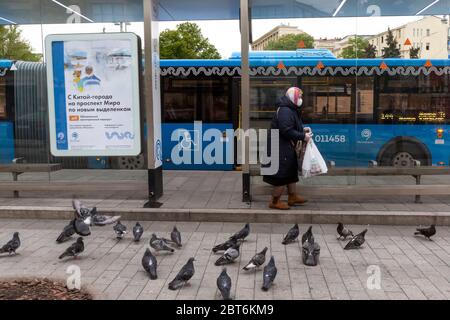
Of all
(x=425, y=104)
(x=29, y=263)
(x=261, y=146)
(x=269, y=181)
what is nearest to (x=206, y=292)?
(x=29, y=263)

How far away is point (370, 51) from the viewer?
29.6 feet

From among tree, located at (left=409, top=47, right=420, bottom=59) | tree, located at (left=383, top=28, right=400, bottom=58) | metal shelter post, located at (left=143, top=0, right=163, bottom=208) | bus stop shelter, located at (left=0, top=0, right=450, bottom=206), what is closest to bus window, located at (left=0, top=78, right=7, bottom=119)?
bus stop shelter, located at (left=0, top=0, right=450, bottom=206)

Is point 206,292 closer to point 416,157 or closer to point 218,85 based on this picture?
point 416,157

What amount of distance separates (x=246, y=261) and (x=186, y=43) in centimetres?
1084

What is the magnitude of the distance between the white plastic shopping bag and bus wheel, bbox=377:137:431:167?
2507mm

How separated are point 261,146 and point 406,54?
12.9 ft

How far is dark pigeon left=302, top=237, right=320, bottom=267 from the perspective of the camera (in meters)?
5.03

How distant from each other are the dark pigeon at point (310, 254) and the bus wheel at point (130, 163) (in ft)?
11.7

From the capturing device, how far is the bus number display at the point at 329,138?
9.10 m

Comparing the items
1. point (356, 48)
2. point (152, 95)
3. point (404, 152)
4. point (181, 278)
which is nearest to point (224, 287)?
point (181, 278)

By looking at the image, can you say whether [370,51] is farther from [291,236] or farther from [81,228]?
[81,228]

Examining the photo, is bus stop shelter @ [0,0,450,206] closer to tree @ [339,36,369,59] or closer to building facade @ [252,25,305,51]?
building facade @ [252,25,305,51]

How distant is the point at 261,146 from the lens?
7.45 metres

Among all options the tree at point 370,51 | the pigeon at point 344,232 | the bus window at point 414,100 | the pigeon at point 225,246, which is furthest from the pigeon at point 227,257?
the bus window at point 414,100
